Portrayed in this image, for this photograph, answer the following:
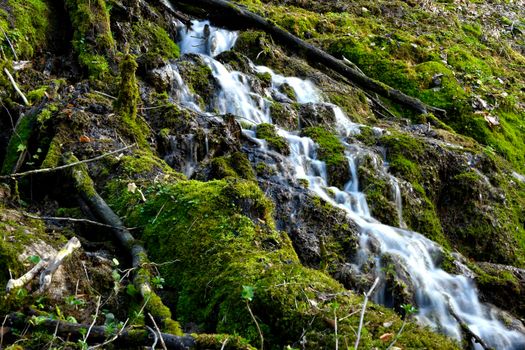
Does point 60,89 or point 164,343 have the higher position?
point 164,343

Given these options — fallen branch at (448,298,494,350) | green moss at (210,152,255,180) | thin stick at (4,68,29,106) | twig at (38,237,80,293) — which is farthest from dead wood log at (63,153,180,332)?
fallen branch at (448,298,494,350)

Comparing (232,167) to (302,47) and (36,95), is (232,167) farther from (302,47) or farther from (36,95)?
(302,47)

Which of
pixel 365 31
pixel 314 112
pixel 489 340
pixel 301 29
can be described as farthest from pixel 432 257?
pixel 365 31

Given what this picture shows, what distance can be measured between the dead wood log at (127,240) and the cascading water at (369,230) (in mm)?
2958

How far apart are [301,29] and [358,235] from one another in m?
9.51

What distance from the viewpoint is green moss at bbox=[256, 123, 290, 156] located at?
784 cm

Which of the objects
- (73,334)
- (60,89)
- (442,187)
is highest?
(73,334)

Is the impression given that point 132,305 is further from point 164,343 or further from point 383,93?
point 383,93

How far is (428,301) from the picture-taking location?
5.78m

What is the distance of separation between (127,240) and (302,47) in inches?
353

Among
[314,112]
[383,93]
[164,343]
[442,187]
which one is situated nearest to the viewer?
[164,343]

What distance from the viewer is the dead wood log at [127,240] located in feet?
10.9

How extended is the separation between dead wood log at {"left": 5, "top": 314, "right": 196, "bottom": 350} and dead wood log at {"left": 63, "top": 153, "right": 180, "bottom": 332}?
313 mm

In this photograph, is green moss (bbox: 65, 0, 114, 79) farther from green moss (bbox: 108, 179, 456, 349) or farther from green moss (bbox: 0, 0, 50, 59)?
green moss (bbox: 108, 179, 456, 349)
